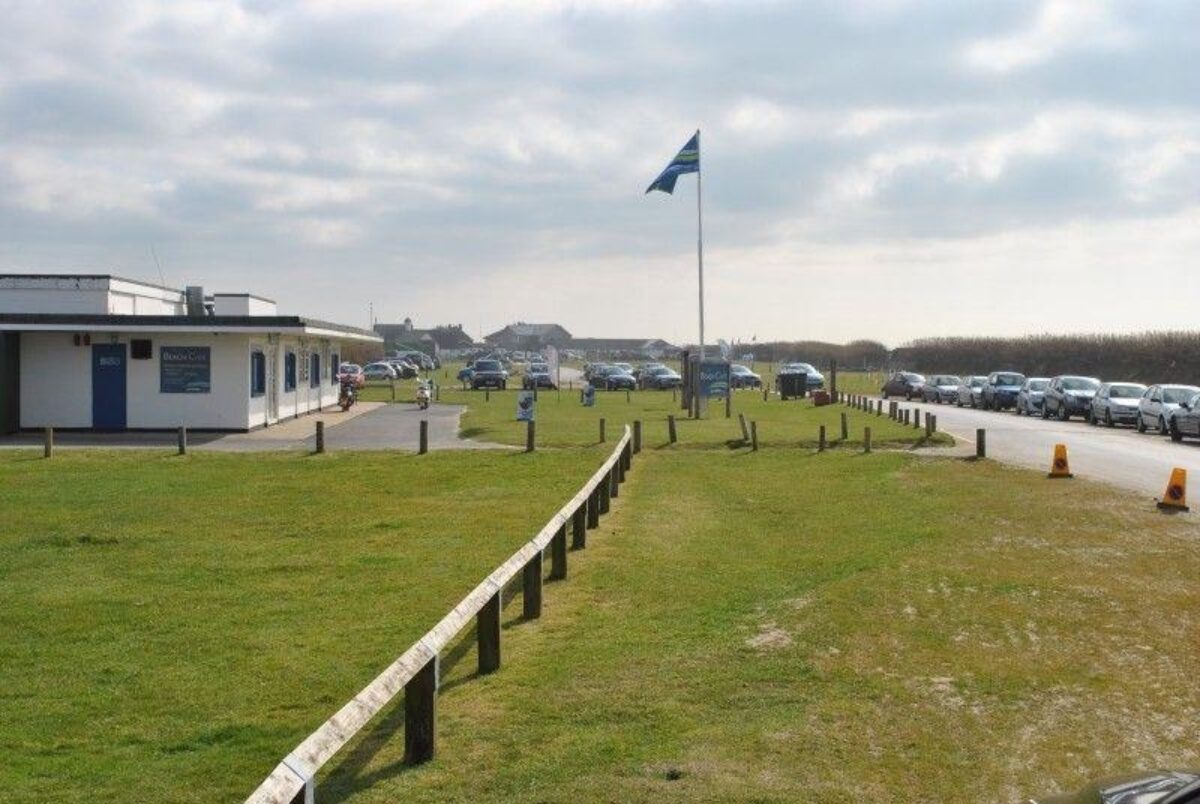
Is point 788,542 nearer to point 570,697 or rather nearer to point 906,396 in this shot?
point 570,697

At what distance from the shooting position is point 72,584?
13422mm

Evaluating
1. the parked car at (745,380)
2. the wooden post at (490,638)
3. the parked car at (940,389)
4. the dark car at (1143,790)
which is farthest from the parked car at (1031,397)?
the dark car at (1143,790)

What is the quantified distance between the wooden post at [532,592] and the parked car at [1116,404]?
33182mm

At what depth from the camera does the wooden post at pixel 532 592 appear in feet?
38.3

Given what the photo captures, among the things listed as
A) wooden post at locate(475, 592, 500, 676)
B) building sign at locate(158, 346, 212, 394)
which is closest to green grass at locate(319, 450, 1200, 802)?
wooden post at locate(475, 592, 500, 676)

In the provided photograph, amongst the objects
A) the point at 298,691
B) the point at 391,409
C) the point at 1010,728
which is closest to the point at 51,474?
the point at 298,691

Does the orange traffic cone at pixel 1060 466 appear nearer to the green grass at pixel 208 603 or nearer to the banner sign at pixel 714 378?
the green grass at pixel 208 603

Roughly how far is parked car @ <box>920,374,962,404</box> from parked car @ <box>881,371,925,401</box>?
1669 mm

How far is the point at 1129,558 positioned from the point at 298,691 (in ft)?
30.9

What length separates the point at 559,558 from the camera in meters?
13.8

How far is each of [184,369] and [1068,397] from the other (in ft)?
96.5

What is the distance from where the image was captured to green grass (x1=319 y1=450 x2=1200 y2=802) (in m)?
7.14

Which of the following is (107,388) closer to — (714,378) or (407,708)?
(714,378)

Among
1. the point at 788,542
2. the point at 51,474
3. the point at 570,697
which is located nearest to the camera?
the point at 570,697
